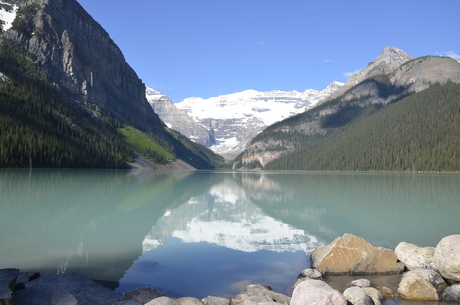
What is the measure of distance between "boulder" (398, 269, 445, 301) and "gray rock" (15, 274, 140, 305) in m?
9.01

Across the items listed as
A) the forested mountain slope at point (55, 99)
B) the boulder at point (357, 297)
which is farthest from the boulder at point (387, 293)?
the forested mountain slope at point (55, 99)

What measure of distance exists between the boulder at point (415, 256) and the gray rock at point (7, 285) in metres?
14.5

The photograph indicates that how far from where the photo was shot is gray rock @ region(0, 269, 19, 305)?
622cm

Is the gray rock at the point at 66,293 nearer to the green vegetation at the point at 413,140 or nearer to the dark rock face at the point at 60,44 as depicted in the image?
the green vegetation at the point at 413,140

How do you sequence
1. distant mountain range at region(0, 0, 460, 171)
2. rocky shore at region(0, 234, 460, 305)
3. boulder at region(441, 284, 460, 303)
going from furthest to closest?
distant mountain range at region(0, 0, 460, 171) < boulder at region(441, 284, 460, 303) < rocky shore at region(0, 234, 460, 305)

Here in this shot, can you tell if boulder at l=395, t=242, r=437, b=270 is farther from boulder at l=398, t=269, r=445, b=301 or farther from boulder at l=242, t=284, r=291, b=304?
boulder at l=242, t=284, r=291, b=304

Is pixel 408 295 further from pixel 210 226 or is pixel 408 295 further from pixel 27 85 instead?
pixel 27 85

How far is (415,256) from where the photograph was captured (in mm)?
14094

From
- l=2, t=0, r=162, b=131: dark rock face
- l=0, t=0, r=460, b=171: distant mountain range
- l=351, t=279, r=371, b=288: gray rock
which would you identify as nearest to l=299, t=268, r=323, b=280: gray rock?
l=351, t=279, r=371, b=288: gray rock

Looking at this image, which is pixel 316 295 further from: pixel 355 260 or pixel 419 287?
pixel 355 260

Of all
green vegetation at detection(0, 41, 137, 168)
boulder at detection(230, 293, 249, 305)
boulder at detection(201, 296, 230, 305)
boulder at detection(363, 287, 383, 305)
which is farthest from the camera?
green vegetation at detection(0, 41, 137, 168)

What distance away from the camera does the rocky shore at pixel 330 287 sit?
794 centimetres

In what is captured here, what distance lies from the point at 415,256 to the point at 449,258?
1.94 meters

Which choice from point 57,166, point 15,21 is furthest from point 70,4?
point 57,166
